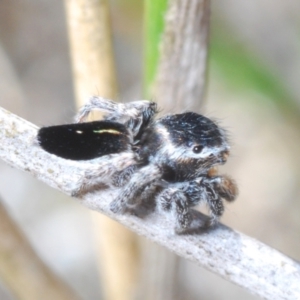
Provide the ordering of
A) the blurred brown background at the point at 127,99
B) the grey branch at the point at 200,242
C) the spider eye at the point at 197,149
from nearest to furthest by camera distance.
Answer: the grey branch at the point at 200,242 → the spider eye at the point at 197,149 → the blurred brown background at the point at 127,99

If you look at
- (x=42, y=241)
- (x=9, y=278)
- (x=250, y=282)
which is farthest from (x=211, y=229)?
(x=42, y=241)

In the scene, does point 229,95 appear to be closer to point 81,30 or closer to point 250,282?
point 81,30

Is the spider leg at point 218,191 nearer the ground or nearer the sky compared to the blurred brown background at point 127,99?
nearer the sky

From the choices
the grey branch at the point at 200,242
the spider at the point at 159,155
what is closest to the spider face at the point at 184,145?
the spider at the point at 159,155

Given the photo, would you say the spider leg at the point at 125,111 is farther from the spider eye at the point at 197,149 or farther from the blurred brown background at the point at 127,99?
the blurred brown background at the point at 127,99

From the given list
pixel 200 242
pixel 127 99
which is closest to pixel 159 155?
pixel 200 242

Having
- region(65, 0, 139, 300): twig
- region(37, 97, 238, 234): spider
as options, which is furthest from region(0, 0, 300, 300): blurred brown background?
region(37, 97, 238, 234): spider

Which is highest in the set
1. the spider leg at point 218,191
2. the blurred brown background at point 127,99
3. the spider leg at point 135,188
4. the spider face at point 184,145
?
the spider face at point 184,145

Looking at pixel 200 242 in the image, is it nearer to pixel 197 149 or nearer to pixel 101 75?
pixel 197 149

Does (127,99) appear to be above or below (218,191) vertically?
below
